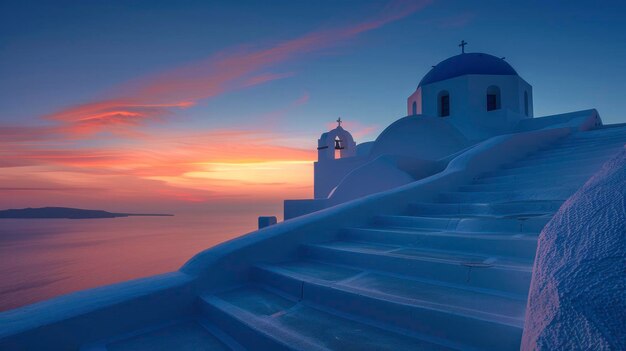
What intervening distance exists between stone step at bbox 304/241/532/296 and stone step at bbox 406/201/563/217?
1.47 m

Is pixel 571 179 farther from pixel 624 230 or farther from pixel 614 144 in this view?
pixel 624 230

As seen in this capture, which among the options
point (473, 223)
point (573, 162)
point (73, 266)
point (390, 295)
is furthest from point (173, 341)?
point (73, 266)

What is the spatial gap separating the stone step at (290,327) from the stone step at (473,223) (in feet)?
6.56

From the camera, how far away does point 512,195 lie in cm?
468

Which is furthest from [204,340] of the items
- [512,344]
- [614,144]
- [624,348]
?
[614,144]

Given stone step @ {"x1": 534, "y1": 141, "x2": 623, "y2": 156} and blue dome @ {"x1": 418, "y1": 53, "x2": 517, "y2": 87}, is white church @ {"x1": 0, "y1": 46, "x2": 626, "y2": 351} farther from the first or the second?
blue dome @ {"x1": 418, "y1": 53, "x2": 517, "y2": 87}

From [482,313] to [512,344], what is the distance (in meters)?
0.22

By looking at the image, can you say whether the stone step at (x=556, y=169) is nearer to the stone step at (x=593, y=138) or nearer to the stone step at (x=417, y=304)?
the stone step at (x=593, y=138)

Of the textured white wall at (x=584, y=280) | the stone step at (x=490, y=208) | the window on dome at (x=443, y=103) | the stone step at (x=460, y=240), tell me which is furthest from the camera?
the window on dome at (x=443, y=103)

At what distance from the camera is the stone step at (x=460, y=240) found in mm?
2832

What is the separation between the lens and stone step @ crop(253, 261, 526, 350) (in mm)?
1849

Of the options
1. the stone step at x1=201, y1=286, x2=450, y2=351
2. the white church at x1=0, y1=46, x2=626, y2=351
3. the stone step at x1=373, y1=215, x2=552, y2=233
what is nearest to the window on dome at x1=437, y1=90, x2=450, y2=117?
the white church at x1=0, y1=46, x2=626, y2=351

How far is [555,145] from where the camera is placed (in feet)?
25.9

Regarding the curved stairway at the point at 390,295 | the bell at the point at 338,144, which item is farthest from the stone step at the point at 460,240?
the bell at the point at 338,144
